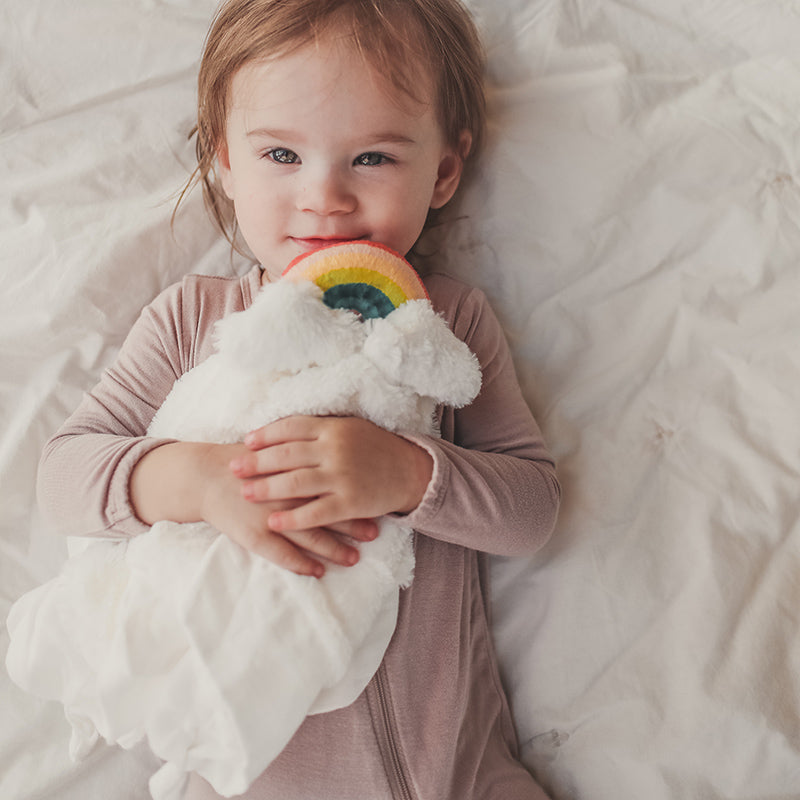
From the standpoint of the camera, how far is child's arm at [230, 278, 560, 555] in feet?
2.50

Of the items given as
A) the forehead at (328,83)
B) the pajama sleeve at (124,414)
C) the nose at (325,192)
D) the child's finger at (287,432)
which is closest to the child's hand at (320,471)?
the child's finger at (287,432)

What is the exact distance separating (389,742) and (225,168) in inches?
29.3

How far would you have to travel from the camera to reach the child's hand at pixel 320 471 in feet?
2.49

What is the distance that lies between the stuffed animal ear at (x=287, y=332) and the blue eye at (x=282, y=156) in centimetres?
21

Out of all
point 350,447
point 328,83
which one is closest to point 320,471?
point 350,447

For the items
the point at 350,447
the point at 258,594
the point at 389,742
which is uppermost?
the point at 350,447

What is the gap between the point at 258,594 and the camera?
746 millimetres

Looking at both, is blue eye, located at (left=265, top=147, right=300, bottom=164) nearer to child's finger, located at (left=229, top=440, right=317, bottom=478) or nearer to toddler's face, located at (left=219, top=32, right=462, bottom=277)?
toddler's face, located at (left=219, top=32, right=462, bottom=277)

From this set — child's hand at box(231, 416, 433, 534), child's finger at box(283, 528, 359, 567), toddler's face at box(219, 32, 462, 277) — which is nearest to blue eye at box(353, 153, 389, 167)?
toddler's face at box(219, 32, 462, 277)

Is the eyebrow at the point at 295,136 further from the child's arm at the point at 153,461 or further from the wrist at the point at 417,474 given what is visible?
the wrist at the point at 417,474

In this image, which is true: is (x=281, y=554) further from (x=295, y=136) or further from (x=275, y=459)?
(x=295, y=136)

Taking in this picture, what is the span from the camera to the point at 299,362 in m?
0.75

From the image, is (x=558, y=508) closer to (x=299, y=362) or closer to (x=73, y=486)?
(x=299, y=362)

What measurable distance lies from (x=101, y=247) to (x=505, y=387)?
0.58 m
